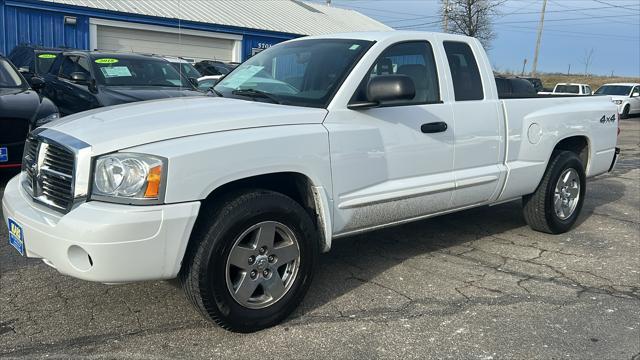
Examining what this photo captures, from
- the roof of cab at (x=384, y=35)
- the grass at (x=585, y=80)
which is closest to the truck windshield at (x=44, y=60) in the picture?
the roof of cab at (x=384, y=35)

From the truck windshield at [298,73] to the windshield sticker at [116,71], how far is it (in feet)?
15.4

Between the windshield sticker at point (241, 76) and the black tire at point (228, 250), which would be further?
the windshield sticker at point (241, 76)

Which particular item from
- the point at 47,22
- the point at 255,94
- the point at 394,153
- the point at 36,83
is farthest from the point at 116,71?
the point at 47,22

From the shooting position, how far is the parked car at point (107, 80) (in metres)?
8.30

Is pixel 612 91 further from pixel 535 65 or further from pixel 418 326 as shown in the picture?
pixel 418 326

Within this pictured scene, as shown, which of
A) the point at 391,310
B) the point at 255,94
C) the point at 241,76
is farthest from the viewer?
the point at 241,76

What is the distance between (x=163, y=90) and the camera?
8656 mm

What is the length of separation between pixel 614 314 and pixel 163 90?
21.9 feet

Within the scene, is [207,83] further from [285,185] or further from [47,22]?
[47,22]

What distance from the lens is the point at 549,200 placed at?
18.6ft

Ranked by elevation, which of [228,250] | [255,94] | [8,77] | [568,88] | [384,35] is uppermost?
[384,35]

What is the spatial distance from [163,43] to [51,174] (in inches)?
759

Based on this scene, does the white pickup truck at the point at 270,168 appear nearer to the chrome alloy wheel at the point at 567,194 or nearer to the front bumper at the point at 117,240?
the front bumper at the point at 117,240

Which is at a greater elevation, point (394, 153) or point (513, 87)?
point (513, 87)
